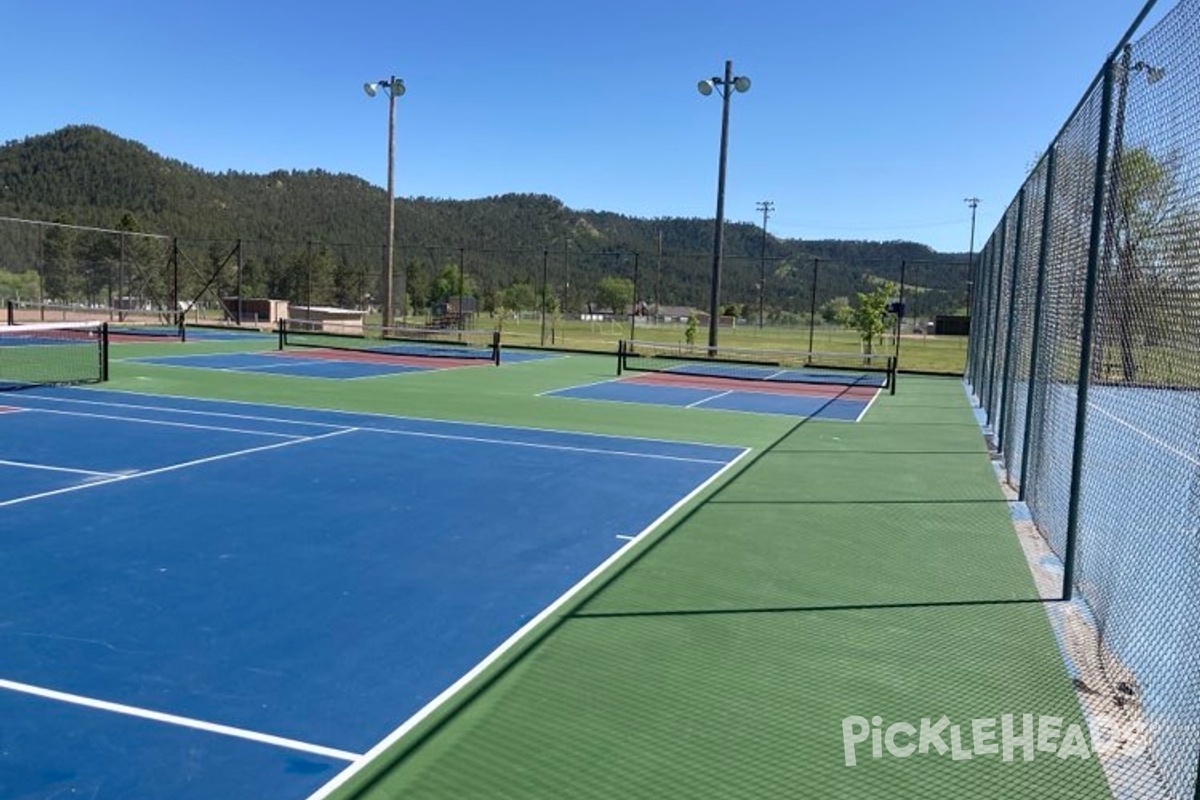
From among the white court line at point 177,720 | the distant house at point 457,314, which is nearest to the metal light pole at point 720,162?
the distant house at point 457,314

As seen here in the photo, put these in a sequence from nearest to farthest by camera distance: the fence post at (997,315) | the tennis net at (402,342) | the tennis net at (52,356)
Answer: the fence post at (997,315), the tennis net at (52,356), the tennis net at (402,342)

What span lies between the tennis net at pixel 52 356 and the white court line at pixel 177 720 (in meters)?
11.0

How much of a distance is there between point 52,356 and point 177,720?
21.1m

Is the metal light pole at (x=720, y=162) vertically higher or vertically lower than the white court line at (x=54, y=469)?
higher

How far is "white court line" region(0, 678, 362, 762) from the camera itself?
12.9 ft

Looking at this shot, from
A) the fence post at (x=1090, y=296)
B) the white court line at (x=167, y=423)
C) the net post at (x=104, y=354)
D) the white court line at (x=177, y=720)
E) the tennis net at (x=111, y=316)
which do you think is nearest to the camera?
the white court line at (x=177, y=720)

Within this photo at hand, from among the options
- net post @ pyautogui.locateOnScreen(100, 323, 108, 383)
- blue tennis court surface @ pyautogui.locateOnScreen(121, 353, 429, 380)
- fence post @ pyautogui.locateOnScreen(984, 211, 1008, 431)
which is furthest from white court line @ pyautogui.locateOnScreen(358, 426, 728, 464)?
blue tennis court surface @ pyautogui.locateOnScreen(121, 353, 429, 380)

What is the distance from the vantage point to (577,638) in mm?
5336

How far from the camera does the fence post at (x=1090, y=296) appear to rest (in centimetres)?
580

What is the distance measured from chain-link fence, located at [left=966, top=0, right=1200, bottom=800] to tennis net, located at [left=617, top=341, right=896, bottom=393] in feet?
40.0

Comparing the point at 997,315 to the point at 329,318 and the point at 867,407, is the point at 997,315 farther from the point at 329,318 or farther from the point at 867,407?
the point at 329,318

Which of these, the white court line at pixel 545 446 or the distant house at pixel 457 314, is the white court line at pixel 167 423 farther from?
the distant house at pixel 457 314

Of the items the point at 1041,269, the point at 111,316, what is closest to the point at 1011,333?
the point at 1041,269

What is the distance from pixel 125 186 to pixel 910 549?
118 meters
